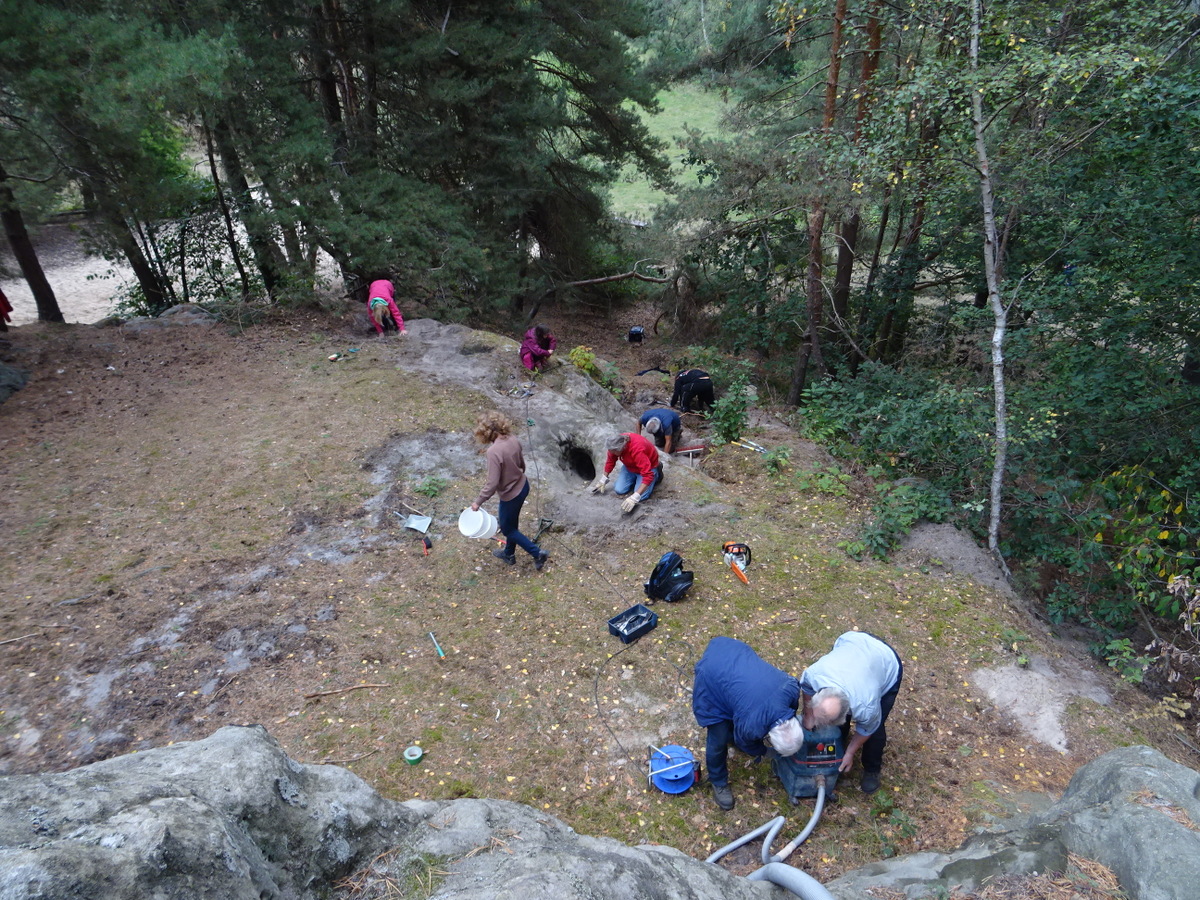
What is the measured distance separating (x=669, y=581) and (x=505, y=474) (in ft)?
5.73

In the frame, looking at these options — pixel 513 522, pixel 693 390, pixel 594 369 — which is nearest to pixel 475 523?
pixel 513 522

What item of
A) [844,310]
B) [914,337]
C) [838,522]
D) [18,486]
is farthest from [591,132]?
[18,486]

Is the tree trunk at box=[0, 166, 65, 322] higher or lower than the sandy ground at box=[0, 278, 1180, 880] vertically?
higher

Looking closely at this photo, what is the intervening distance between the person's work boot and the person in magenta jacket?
23.1ft

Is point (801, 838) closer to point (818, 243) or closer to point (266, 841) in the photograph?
point (266, 841)

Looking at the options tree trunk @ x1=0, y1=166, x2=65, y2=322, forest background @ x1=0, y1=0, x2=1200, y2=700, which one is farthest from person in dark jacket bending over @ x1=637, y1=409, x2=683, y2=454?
tree trunk @ x1=0, y1=166, x2=65, y2=322

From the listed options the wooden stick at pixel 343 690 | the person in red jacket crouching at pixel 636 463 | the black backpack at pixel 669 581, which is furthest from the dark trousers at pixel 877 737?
the person in red jacket crouching at pixel 636 463

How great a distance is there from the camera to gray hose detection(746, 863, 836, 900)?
2.87m

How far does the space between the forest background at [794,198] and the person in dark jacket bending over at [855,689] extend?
106 inches

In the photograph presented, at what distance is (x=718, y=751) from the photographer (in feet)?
12.9

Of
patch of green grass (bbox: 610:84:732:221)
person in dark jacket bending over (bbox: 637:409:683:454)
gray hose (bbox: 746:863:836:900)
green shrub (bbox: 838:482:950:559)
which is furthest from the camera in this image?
patch of green grass (bbox: 610:84:732:221)

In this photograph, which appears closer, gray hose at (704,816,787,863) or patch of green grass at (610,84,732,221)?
gray hose at (704,816,787,863)

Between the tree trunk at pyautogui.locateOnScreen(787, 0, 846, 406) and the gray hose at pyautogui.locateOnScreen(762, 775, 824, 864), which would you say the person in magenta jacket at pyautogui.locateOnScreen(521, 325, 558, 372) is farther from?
the gray hose at pyautogui.locateOnScreen(762, 775, 824, 864)

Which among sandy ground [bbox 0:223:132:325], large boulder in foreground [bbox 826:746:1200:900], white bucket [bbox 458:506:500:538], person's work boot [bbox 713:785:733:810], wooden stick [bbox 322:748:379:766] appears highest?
sandy ground [bbox 0:223:132:325]
